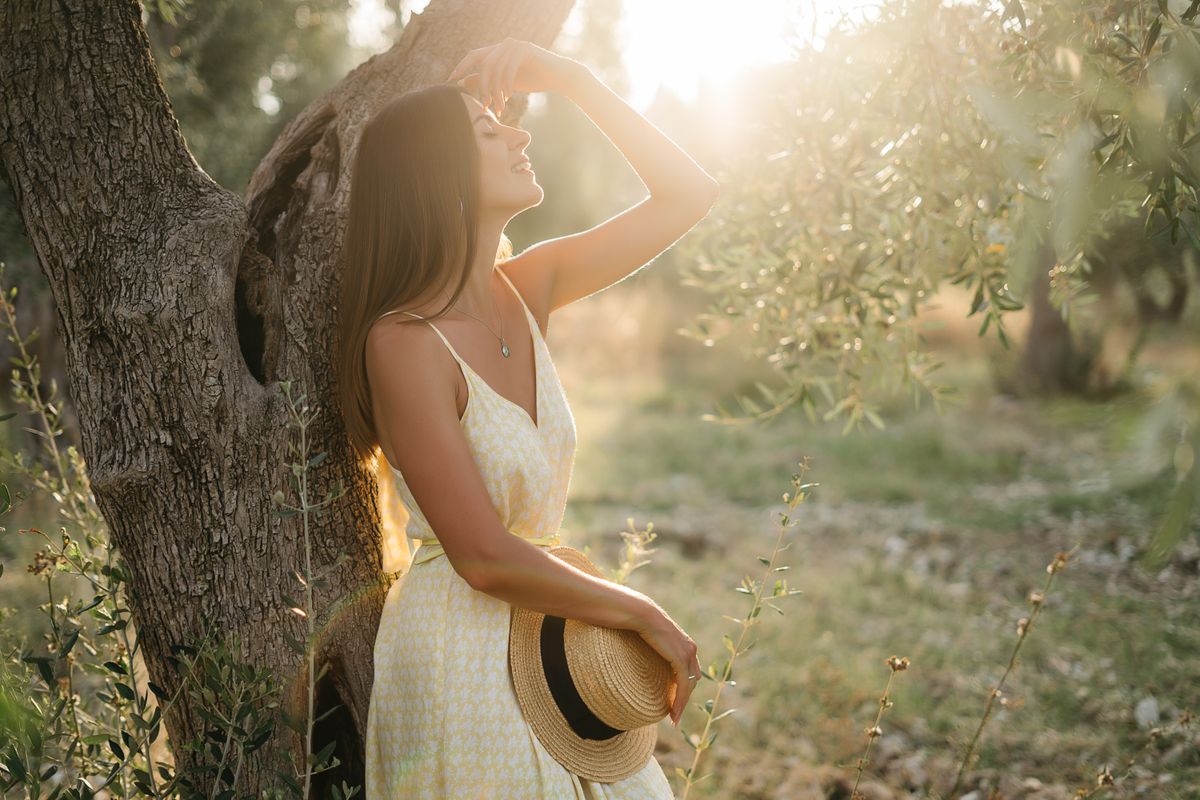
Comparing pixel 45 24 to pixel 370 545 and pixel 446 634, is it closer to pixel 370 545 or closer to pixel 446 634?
pixel 370 545

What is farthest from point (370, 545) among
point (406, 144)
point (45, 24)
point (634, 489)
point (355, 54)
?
point (355, 54)

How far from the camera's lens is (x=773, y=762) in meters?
4.00

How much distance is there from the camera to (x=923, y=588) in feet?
19.7

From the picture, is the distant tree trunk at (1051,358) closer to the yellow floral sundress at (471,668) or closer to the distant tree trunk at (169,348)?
the yellow floral sundress at (471,668)

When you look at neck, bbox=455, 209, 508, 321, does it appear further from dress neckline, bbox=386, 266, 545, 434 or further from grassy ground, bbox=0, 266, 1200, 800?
grassy ground, bbox=0, 266, 1200, 800

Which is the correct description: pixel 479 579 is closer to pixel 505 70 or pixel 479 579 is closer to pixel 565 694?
pixel 565 694

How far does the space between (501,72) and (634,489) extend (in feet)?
21.3

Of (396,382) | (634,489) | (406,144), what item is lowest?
(634,489)

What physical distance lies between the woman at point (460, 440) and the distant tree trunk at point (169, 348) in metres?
0.16

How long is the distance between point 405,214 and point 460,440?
22.6 inches

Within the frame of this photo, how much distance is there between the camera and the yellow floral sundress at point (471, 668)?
199 cm

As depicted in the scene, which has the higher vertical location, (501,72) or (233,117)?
(501,72)

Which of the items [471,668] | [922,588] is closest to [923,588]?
[922,588]

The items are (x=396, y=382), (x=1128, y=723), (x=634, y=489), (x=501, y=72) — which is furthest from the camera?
(x=634, y=489)
